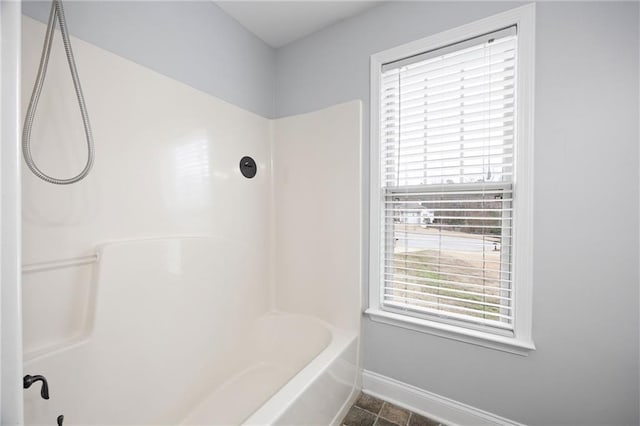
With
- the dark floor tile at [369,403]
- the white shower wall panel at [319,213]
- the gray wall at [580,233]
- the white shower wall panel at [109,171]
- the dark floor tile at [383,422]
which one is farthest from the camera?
the white shower wall panel at [319,213]

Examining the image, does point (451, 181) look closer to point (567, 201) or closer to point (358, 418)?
point (567, 201)

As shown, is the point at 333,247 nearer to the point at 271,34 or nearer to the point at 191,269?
the point at 191,269

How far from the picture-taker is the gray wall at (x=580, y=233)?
1.10m

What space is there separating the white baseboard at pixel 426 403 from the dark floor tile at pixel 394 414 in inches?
1.2

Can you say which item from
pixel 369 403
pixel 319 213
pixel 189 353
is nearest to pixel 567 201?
pixel 319 213

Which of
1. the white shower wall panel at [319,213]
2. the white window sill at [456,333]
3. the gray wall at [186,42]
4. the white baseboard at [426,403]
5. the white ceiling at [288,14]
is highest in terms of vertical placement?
the white ceiling at [288,14]

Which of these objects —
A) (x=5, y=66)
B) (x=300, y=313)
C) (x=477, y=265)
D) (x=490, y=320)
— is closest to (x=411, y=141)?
(x=477, y=265)

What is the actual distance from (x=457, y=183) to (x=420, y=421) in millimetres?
1356

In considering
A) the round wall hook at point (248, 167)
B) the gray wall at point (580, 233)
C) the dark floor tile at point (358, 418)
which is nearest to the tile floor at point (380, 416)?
the dark floor tile at point (358, 418)

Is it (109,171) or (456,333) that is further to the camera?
(456,333)

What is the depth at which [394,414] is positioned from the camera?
154 cm

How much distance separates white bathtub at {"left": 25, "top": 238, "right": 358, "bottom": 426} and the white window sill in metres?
0.25

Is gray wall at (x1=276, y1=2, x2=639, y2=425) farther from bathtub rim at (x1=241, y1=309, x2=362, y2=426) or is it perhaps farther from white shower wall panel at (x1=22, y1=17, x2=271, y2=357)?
white shower wall panel at (x1=22, y1=17, x2=271, y2=357)

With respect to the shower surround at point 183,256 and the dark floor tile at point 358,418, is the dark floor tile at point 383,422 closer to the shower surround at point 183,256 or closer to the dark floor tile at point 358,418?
the dark floor tile at point 358,418
